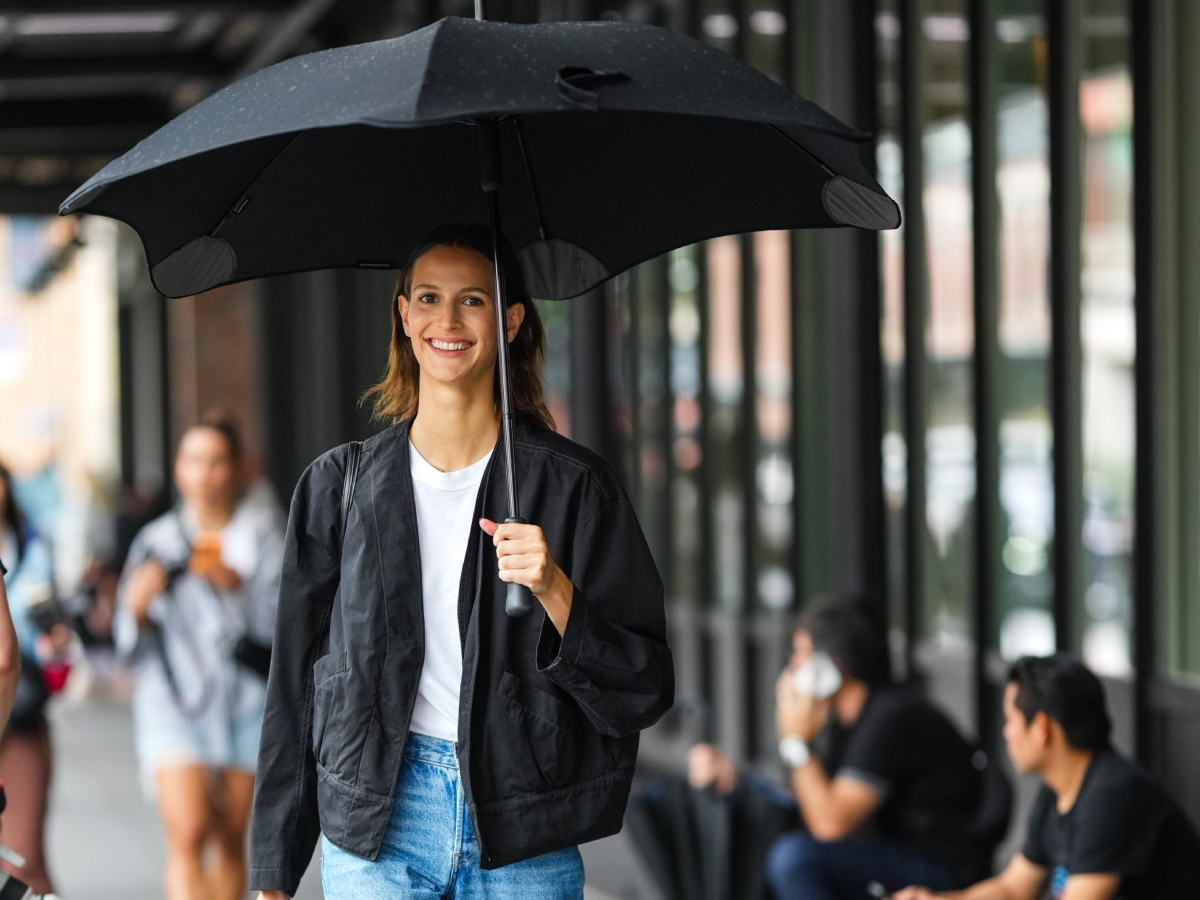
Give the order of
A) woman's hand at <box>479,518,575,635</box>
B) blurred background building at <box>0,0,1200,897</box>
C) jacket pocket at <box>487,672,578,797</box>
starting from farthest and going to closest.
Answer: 1. blurred background building at <box>0,0,1200,897</box>
2. jacket pocket at <box>487,672,578,797</box>
3. woman's hand at <box>479,518,575,635</box>

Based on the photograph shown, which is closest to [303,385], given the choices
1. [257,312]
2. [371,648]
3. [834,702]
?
[257,312]

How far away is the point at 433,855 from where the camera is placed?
2.60 metres

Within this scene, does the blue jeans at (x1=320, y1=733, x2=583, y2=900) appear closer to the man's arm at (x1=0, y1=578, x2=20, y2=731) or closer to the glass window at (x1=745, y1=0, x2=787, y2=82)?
the man's arm at (x1=0, y1=578, x2=20, y2=731)

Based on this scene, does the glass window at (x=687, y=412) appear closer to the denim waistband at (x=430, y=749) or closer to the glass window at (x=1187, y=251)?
the glass window at (x=1187, y=251)

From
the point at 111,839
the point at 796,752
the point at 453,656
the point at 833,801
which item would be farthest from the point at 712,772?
the point at 111,839

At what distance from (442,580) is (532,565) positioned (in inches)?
10.4

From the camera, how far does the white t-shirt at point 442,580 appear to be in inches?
102

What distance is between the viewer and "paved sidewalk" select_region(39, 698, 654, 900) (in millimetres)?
6316

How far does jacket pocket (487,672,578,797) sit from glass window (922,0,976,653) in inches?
139

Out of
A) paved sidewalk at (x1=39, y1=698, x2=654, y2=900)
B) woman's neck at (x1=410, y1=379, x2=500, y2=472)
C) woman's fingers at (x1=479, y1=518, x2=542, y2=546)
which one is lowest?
paved sidewalk at (x1=39, y1=698, x2=654, y2=900)

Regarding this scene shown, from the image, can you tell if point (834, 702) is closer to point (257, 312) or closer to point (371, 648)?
point (371, 648)

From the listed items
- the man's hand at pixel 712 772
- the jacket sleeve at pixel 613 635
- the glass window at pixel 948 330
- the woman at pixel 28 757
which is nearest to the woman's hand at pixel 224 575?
the woman at pixel 28 757

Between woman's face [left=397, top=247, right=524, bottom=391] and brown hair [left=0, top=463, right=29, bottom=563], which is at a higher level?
woman's face [left=397, top=247, right=524, bottom=391]

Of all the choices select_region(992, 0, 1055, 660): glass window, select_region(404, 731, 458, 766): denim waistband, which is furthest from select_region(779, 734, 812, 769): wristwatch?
select_region(404, 731, 458, 766): denim waistband
